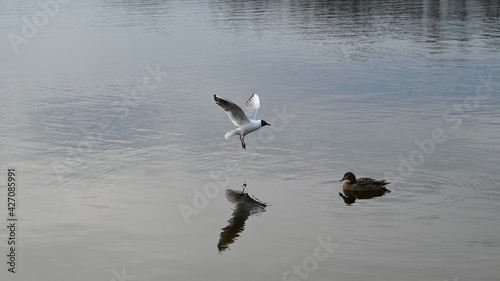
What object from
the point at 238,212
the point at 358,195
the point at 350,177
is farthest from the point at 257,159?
the point at 358,195

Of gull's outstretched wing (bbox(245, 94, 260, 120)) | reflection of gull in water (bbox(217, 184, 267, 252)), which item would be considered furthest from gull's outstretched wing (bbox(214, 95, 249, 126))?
reflection of gull in water (bbox(217, 184, 267, 252))

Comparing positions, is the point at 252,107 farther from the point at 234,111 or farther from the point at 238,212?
the point at 238,212

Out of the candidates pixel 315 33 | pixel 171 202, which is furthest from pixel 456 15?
pixel 171 202

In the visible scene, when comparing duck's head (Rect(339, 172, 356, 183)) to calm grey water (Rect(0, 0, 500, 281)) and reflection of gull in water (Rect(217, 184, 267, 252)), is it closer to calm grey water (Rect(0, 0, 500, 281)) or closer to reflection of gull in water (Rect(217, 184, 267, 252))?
calm grey water (Rect(0, 0, 500, 281))

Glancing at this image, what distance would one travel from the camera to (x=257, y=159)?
834 inches

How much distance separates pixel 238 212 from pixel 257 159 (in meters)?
3.87

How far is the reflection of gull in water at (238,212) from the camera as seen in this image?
1598cm

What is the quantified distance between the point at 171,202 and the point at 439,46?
1000 inches

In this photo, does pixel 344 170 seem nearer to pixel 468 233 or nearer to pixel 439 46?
pixel 468 233

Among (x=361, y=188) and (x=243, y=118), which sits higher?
(x=243, y=118)

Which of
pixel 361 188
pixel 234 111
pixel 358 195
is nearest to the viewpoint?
pixel 358 195

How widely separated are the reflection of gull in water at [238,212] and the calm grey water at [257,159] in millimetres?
55

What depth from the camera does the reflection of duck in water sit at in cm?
1794

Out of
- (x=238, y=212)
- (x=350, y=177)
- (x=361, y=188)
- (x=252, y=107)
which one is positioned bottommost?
(x=238, y=212)
